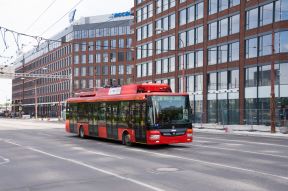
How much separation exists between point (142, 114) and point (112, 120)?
11.2ft

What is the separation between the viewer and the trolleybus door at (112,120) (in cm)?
2273

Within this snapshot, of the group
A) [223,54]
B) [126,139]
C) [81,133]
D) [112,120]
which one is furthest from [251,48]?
[126,139]

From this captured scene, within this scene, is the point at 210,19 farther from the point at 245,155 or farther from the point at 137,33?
the point at 245,155

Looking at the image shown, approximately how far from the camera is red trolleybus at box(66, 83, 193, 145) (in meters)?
19.8

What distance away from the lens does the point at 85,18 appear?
371ft

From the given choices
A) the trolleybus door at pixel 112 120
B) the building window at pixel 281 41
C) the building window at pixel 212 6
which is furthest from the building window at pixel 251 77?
the trolleybus door at pixel 112 120

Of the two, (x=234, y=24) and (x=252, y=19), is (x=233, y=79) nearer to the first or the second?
(x=234, y=24)

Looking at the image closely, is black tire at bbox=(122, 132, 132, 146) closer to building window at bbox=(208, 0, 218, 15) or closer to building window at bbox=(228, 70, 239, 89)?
building window at bbox=(228, 70, 239, 89)

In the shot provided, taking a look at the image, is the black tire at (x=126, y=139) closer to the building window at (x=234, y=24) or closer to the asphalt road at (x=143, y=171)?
the asphalt road at (x=143, y=171)

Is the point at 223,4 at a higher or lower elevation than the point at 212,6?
lower

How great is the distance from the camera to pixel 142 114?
20125mm

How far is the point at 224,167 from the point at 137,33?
6358cm

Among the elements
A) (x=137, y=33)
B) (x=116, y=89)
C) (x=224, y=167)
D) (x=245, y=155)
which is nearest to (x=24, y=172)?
(x=224, y=167)

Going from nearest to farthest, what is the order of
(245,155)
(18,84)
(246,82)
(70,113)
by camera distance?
1. (245,155)
2. (70,113)
3. (246,82)
4. (18,84)
